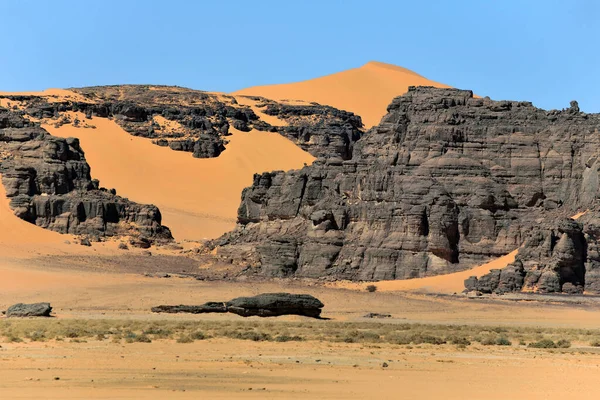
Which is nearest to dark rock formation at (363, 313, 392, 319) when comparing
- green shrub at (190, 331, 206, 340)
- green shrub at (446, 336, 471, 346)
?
green shrub at (446, 336, 471, 346)

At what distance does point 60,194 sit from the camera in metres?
73.1

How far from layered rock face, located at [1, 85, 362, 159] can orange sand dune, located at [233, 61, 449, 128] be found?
773 inches

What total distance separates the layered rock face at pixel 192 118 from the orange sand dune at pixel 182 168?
1026mm

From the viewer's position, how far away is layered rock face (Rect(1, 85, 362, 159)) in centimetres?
11594

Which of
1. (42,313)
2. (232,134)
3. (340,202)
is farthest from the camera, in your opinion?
(232,134)

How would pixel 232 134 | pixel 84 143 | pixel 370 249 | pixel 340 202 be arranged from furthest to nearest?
1. pixel 232 134
2. pixel 84 143
3. pixel 340 202
4. pixel 370 249

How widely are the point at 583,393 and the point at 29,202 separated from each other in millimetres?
52870

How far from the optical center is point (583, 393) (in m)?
22.9

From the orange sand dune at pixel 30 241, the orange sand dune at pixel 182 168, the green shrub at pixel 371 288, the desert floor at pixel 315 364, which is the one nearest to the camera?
the desert floor at pixel 315 364

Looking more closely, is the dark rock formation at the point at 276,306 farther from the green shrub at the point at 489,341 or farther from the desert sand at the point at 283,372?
the desert sand at the point at 283,372

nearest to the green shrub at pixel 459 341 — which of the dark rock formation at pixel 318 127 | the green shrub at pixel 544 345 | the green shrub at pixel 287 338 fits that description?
the green shrub at pixel 544 345

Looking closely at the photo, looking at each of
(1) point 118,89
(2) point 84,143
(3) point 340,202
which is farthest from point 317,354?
(1) point 118,89

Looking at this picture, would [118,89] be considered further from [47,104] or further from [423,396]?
[423,396]

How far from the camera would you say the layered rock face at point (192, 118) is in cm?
11594
